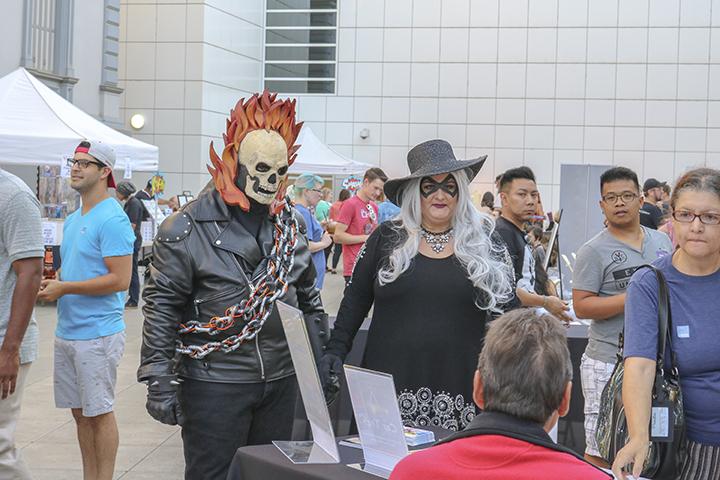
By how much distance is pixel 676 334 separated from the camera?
3.51m

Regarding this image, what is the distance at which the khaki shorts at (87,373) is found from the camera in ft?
17.3

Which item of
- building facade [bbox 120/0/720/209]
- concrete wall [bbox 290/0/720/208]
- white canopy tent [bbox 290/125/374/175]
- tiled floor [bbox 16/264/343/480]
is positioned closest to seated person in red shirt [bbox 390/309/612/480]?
tiled floor [bbox 16/264/343/480]

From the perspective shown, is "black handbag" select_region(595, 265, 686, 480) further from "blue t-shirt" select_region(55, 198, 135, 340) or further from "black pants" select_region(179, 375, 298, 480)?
"blue t-shirt" select_region(55, 198, 135, 340)

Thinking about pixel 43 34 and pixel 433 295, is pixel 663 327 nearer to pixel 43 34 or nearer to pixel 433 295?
pixel 433 295

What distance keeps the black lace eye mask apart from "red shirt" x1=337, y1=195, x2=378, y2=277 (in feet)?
21.1

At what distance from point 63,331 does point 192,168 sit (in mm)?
25325

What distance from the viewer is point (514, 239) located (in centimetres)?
611

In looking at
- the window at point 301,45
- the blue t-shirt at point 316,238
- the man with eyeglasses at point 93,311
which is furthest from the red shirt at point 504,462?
the window at point 301,45

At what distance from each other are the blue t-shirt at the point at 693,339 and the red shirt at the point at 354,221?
7407mm

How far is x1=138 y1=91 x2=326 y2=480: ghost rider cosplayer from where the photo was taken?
4.04 meters

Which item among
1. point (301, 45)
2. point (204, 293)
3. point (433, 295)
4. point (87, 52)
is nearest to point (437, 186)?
point (433, 295)

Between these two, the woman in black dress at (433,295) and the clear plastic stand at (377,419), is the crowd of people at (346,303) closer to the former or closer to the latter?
the woman in black dress at (433,295)

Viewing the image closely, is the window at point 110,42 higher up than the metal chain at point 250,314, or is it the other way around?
the window at point 110,42

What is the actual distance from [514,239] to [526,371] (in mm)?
3871
